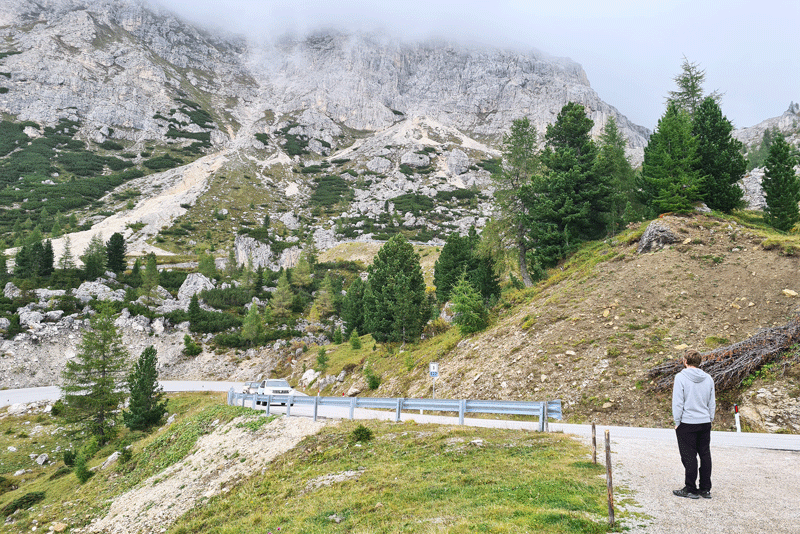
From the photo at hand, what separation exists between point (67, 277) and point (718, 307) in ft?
287

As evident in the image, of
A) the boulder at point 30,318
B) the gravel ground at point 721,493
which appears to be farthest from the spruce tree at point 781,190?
the boulder at point 30,318

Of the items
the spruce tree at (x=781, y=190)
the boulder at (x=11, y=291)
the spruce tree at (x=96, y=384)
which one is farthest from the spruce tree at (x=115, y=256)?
the spruce tree at (x=781, y=190)

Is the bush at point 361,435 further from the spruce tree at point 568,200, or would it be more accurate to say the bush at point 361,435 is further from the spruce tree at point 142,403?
the spruce tree at point 142,403

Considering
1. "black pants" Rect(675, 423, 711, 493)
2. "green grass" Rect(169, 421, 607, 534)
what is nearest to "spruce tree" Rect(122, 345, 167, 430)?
"green grass" Rect(169, 421, 607, 534)

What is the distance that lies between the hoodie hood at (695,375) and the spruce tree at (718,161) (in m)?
29.4

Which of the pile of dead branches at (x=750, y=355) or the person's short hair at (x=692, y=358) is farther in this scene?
the pile of dead branches at (x=750, y=355)

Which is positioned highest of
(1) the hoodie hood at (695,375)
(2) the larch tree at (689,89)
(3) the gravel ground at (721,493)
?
(2) the larch tree at (689,89)

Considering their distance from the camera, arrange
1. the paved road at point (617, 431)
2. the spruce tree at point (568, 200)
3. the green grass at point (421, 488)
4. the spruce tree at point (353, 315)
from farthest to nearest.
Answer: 1. the spruce tree at point (353, 315)
2. the spruce tree at point (568, 200)
3. the paved road at point (617, 431)
4. the green grass at point (421, 488)

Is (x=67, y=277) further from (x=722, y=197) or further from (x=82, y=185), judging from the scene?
(x=82, y=185)

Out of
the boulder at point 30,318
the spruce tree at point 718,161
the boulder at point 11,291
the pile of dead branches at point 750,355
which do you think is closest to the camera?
the pile of dead branches at point 750,355

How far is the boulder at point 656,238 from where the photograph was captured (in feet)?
81.9

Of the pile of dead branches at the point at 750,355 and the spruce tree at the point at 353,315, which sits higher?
the pile of dead branches at the point at 750,355

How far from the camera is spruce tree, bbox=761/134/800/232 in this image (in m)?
29.2

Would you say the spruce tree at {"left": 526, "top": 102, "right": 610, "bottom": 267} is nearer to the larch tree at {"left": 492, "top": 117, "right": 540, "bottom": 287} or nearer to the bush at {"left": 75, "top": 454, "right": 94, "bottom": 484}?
the larch tree at {"left": 492, "top": 117, "right": 540, "bottom": 287}
